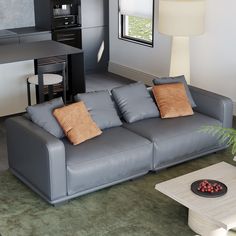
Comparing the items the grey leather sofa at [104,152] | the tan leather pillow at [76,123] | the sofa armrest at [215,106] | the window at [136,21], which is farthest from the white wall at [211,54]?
the tan leather pillow at [76,123]

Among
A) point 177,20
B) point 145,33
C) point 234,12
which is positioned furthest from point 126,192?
point 145,33

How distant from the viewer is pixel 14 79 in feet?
22.6

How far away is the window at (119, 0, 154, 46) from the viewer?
8375mm

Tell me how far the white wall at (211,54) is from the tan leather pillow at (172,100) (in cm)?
144

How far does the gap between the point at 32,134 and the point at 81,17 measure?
14.5 feet

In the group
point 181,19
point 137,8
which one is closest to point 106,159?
point 181,19

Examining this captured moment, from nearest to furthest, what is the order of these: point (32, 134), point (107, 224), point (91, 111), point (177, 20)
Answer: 1. point (107, 224)
2. point (32, 134)
3. point (91, 111)
4. point (177, 20)

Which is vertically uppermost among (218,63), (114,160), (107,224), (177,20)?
(177,20)

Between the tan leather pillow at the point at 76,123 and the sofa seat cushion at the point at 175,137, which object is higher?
the tan leather pillow at the point at 76,123

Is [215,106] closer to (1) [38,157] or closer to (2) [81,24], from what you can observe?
(1) [38,157]

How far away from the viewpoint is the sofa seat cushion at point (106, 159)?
15.9 feet

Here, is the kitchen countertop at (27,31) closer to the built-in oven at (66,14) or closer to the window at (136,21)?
the built-in oven at (66,14)

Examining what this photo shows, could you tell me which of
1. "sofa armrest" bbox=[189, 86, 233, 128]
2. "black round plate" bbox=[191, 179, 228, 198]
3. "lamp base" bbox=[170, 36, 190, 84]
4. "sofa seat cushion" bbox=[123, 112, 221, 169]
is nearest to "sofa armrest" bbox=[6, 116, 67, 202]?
"sofa seat cushion" bbox=[123, 112, 221, 169]

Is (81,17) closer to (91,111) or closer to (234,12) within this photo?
(234,12)
